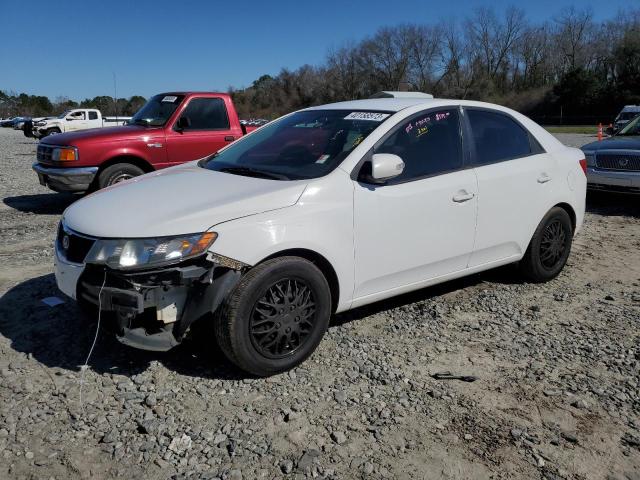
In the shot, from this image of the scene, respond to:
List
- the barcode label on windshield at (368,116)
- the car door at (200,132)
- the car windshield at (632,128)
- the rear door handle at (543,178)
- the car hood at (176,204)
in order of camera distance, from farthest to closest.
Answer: the car windshield at (632,128), the car door at (200,132), the rear door handle at (543,178), the barcode label on windshield at (368,116), the car hood at (176,204)

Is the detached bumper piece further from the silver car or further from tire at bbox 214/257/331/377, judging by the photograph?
the silver car

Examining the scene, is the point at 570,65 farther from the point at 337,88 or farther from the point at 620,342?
the point at 620,342

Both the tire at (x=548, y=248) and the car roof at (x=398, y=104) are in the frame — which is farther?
the tire at (x=548, y=248)

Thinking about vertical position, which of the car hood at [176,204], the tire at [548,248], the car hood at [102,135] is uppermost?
the car hood at [102,135]

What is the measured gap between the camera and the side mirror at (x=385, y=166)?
3.64 metres

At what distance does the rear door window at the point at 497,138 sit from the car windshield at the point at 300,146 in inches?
34.3

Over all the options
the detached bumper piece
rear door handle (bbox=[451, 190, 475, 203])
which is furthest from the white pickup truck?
the detached bumper piece

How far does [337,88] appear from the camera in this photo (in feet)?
299

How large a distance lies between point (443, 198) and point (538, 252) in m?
1.43

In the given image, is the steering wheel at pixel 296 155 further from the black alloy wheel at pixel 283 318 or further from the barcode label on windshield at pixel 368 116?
the black alloy wheel at pixel 283 318

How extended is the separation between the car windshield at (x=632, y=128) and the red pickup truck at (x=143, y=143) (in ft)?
21.4

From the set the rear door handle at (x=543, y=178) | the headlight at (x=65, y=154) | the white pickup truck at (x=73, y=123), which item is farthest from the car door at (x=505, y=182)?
the white pickup truck at (x=73, y=123)

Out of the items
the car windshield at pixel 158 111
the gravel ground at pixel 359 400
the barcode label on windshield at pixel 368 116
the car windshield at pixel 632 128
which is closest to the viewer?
the gravel ground at pixel 359 400

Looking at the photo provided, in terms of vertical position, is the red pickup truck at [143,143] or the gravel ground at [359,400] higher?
the red pickup truck at [143,143]
